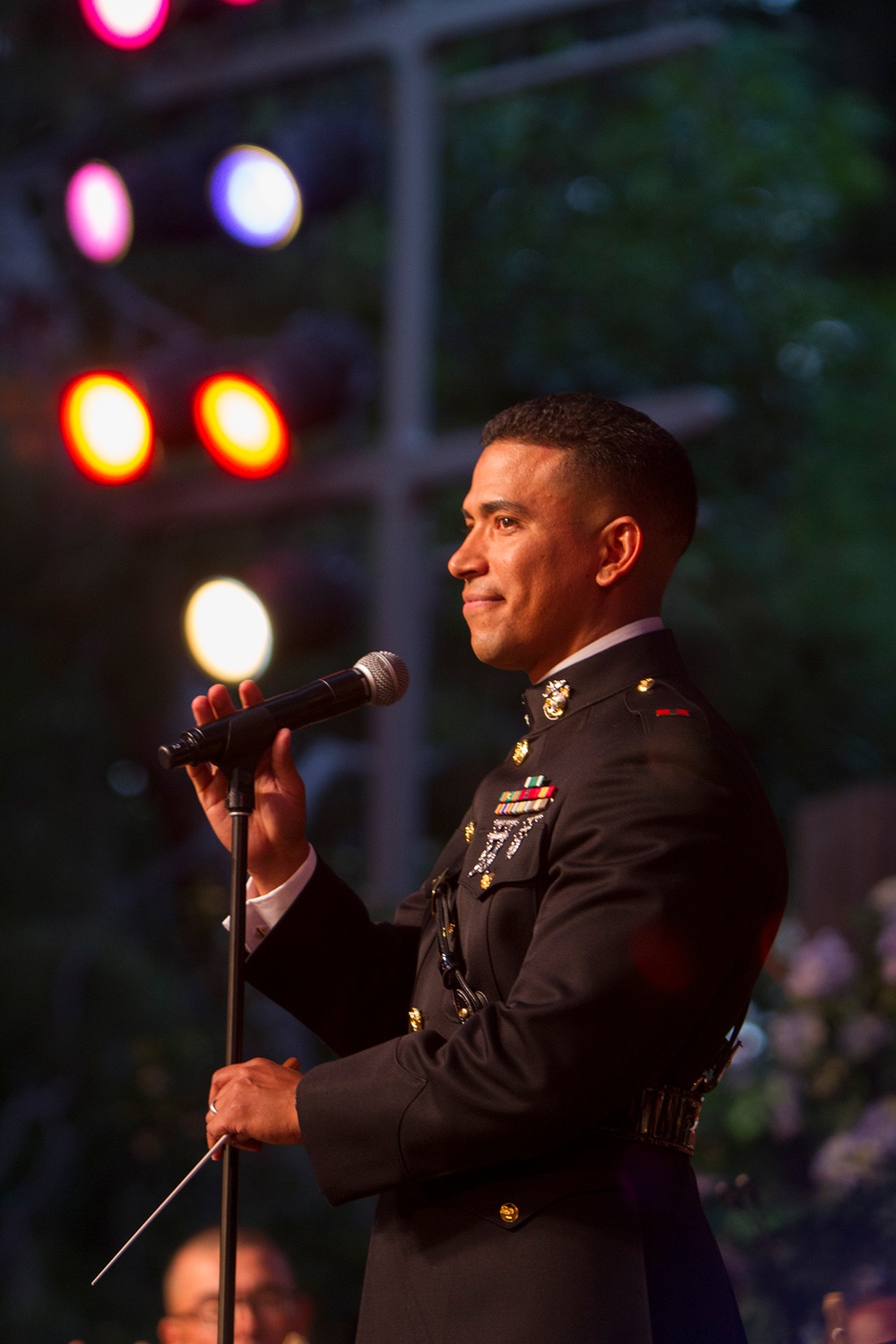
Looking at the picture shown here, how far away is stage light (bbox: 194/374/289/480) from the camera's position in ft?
17.2

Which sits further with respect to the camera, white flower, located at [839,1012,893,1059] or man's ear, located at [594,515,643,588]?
white flower, located at [839,1012,893,1059]

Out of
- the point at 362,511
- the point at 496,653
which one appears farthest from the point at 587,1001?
the point at 362,511

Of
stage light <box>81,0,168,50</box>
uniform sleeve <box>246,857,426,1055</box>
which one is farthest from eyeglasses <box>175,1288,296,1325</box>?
stage light <box>81,0,168,50</box>

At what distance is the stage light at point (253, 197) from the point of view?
5.54 m

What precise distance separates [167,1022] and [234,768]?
17.2ft

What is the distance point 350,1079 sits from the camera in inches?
68.3

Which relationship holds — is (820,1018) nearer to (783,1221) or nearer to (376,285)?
(783,1221)

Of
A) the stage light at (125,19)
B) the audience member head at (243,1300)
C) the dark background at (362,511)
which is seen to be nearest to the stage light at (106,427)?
the dark background at (362,511)

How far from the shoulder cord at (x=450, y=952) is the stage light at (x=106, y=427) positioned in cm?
345

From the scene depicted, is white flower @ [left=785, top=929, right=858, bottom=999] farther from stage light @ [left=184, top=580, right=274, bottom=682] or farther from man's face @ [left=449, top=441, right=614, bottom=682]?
man's face @ [left=449, top=441, right=614, bottom=682]

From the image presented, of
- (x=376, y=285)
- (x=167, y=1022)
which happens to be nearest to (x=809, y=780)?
(x=376, y=285)

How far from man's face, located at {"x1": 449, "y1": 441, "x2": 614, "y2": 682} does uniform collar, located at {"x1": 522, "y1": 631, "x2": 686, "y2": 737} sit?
0.13 feet

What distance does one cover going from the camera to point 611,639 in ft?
6.56

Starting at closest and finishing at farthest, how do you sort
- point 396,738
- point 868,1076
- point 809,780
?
point 868,1076
point 396,738
point 809,780
